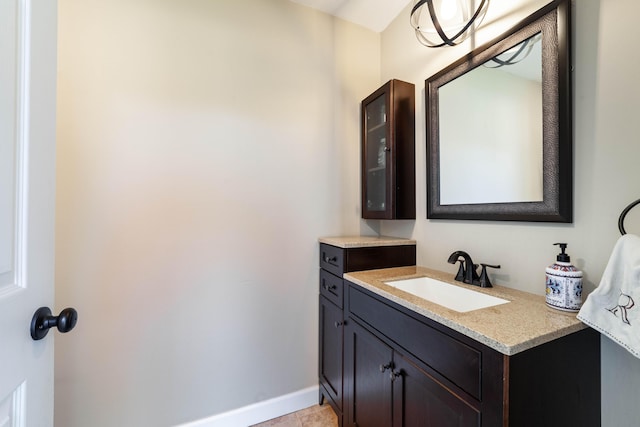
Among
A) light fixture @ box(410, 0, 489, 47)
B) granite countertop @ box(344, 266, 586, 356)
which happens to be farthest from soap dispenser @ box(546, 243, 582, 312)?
light fixture @ box(410, 0, 489, 47)

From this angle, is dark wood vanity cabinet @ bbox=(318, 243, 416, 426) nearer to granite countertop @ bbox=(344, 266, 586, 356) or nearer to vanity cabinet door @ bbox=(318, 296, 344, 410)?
vanity cabinet door @ bbox=(318, 296, 344, 410)

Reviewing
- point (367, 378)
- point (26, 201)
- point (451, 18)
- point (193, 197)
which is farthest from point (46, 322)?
point (451, 18)

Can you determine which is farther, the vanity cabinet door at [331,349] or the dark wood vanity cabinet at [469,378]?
the vanity cabinet door at [331,349]

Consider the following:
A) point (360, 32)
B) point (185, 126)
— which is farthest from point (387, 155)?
point (185, 126)

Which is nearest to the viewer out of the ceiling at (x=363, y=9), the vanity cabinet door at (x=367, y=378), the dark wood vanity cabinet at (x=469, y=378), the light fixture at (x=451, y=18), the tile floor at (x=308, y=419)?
the dark wood vanity cabinet at (x=469, y=378)

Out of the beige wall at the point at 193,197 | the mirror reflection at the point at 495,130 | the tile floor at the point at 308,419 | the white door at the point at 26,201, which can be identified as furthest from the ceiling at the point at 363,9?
the tile floor at the point at 308,419

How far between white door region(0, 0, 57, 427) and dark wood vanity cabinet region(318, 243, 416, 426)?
3.68ft

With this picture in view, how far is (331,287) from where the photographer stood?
5.00 feet

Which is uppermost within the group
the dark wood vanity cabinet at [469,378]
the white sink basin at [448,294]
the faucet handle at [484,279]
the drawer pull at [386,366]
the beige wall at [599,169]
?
the beige wall at [599,169]

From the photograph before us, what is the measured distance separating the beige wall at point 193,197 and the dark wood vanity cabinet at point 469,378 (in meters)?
0.76

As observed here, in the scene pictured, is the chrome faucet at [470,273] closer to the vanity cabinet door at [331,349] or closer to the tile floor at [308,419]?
the vanity cabinet door at [331,349]

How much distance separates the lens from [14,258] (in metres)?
0.52

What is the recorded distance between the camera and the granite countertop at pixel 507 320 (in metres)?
0.64

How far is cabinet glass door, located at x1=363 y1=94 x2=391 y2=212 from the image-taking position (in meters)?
1.59
